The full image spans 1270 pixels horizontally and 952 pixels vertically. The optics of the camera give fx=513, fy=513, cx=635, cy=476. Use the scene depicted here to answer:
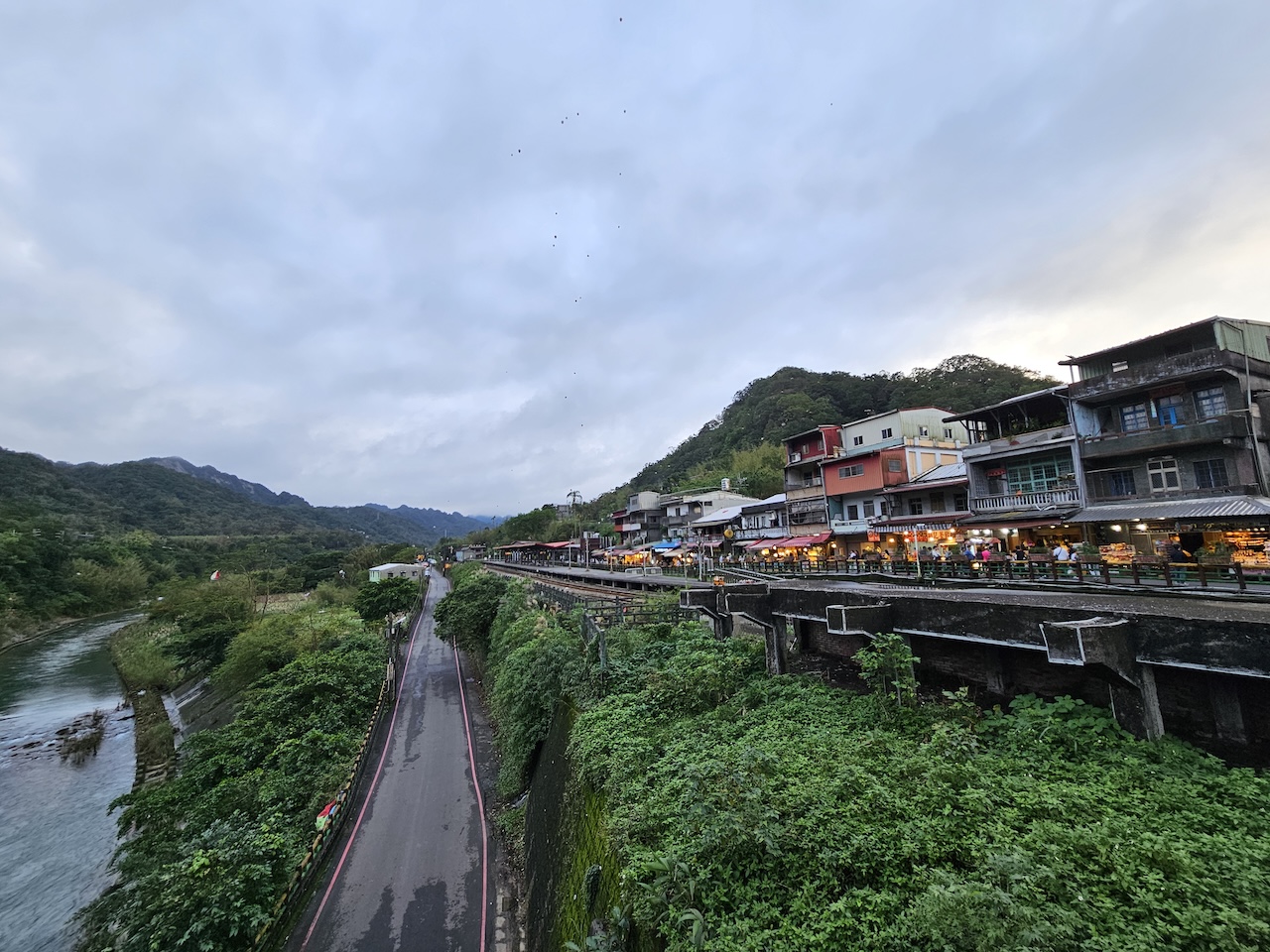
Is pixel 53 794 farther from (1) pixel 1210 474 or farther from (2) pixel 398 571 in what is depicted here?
(1) pixel 1210 474

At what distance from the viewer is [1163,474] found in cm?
1908

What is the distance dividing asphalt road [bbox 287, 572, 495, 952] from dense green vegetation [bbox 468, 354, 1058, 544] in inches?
1649

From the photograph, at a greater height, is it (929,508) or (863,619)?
(929,508)

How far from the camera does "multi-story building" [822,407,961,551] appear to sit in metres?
30.3

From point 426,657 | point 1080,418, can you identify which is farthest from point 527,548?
point 1080,418

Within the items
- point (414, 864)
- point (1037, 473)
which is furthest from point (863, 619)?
point (1037, 473)

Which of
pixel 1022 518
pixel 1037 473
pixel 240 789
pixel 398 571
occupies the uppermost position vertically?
pixel 1037 473

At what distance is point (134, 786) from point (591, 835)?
2348 centimetres

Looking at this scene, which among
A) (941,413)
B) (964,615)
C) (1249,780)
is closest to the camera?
(1249,780)

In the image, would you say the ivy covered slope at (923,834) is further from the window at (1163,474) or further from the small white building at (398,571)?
the small white building at (398,571)

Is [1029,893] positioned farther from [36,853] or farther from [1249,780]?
[36,853]

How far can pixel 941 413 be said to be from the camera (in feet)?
116

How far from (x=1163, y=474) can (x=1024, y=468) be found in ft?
16.0

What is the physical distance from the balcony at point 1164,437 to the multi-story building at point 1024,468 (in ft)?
2.89
